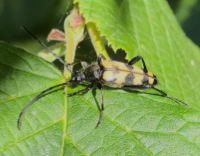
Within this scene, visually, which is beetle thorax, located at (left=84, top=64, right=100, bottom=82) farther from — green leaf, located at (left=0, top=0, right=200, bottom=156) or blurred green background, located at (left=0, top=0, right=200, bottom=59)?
blurred green background, located at (left=0, top=0, right=200, bottom=59)

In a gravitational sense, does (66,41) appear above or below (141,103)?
above

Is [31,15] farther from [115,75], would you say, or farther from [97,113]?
[97,113]

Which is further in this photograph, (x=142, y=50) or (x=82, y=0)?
(x=142, y=50)

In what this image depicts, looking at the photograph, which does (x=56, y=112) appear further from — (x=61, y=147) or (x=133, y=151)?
(x=133, y=151)

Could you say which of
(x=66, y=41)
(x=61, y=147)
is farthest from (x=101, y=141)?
(x=66, y=41)

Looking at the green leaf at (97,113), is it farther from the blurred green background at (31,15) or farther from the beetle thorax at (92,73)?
the blurred green background at (31,15)

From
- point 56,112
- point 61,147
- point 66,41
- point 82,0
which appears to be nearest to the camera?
point 61,147

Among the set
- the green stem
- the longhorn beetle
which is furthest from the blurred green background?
the green stem

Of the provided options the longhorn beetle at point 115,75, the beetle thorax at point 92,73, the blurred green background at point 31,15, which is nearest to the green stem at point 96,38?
the longhorn beetle at point 115,75
